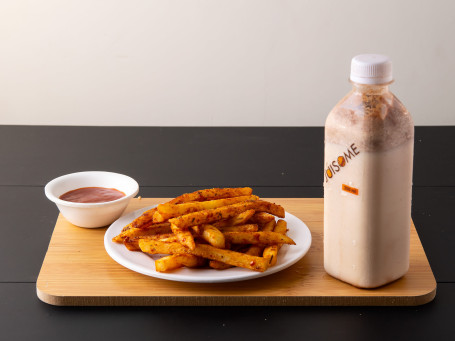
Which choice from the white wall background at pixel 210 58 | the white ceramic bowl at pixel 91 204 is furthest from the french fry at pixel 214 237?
the white wall background at pixel 210 58

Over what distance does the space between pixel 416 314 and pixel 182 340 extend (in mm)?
523

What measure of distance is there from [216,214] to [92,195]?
1.76ft

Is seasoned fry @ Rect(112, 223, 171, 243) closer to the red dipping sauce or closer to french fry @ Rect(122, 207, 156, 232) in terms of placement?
french fry @ Rect(122, 207, 156, 232)

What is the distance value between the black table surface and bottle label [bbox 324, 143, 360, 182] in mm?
304

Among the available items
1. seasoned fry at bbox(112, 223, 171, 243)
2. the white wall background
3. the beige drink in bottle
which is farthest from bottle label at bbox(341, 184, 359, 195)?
the white wall background

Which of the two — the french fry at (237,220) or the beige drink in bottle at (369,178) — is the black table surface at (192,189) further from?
the french fry at (237,220)

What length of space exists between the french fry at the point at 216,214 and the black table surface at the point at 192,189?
20 cm

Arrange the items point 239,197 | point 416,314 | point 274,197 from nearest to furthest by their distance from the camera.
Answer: point 416,314
point 239,197
point 274,197

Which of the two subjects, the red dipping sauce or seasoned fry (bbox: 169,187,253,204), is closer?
A: seasoned fry (bbox: 169,187,253,204)

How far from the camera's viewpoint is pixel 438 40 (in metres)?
4.99

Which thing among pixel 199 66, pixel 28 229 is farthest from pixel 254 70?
pixel 28 229

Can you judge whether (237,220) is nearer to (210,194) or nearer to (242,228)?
(242,228)

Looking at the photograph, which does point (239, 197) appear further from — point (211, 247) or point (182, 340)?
point (182, 340)

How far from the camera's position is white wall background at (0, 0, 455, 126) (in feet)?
16.2
